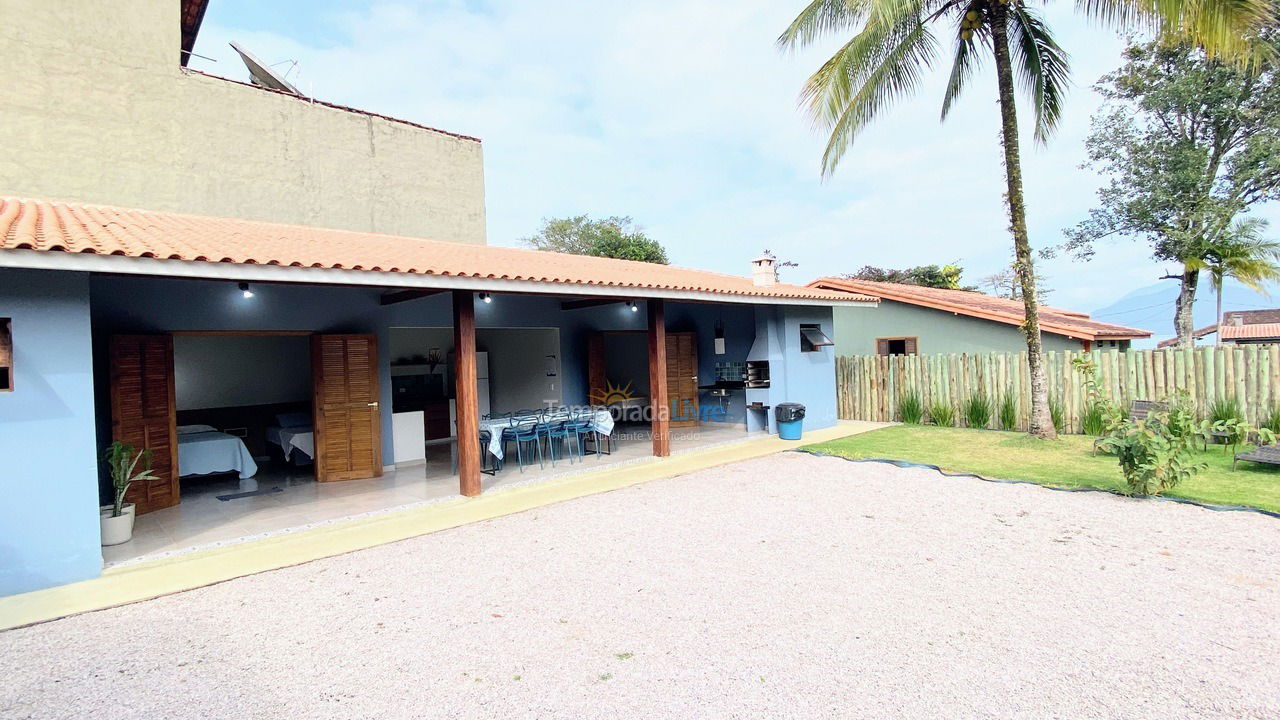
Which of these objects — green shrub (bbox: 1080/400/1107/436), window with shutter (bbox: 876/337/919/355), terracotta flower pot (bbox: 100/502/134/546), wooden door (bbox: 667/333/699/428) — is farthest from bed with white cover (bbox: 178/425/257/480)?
window with shutter (bbox: 876/337/919/355)

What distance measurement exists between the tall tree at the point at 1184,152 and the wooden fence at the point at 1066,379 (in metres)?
10.6

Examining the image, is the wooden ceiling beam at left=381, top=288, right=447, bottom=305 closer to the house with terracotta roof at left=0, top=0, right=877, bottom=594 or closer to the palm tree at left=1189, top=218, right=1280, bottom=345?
the house with terracotta roof at left=0, top=0, right=877, bottom=594

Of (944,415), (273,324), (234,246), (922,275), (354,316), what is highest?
(922,275)

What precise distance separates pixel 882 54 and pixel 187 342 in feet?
45.9

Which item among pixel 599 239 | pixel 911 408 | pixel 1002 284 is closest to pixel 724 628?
pixel 911 408

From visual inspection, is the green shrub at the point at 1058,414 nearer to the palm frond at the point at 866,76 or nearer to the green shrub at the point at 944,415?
the green shrub at the point at 944,415

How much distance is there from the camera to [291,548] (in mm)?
5719

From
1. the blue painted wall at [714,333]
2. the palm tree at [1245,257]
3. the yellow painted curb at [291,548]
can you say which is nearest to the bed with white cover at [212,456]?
the yellow painted curb at [291,548]

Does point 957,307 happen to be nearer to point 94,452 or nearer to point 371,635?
point 371,635

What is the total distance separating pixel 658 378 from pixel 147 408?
671 cm

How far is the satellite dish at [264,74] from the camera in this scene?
44.7ft

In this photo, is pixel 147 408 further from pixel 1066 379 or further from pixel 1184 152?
pixel 1184 152

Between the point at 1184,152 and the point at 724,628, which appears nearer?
the point at 724,628

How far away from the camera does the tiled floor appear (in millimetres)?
6121
